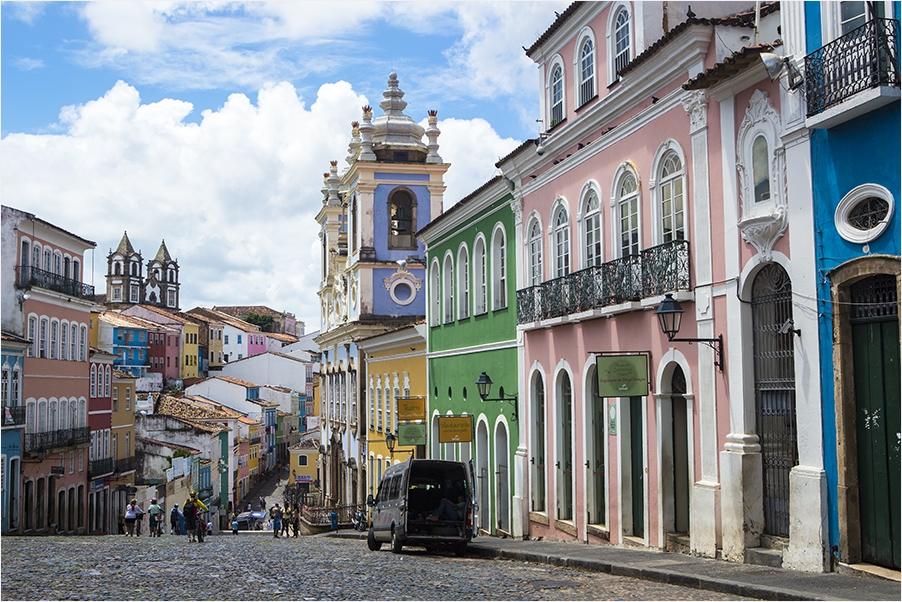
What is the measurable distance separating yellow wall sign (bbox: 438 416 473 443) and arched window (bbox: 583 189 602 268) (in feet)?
22.0

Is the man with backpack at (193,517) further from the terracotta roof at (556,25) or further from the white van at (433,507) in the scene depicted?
the terracotta roof at (556,25)

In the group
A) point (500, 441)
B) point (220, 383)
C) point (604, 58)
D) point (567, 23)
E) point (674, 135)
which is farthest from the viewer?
point (220, 383)

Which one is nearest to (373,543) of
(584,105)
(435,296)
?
(584,105)

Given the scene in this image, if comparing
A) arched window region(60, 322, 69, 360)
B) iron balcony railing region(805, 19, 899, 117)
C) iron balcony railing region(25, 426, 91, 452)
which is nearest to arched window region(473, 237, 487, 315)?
iron balcony railing region(805, 19, 899, 117)

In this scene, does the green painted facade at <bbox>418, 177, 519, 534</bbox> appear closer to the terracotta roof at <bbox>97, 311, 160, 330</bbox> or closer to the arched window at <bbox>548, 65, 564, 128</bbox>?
the arched window at <bbox>548, 65, 564, 128</bbox>

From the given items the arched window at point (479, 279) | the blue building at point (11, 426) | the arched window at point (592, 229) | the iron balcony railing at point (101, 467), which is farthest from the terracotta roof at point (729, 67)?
the iron balcony railing at point (101, 467)

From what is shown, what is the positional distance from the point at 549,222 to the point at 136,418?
43.9 meters

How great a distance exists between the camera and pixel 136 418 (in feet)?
200

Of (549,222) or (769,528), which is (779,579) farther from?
(549,222)

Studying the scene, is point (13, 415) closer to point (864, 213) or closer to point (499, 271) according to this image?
point (499, 271)

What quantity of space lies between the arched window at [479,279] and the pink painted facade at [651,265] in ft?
11.0

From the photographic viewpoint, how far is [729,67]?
45.6ft

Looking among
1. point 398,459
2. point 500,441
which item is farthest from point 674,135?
point 398,459

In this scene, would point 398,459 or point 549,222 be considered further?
point 398,459
